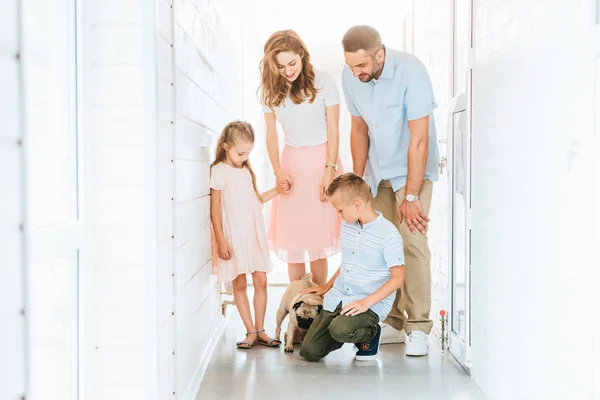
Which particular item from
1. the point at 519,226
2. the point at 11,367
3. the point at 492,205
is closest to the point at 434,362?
the point at 492,205

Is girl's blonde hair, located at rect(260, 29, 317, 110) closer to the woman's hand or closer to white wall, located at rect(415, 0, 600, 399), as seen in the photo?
the woman's hand

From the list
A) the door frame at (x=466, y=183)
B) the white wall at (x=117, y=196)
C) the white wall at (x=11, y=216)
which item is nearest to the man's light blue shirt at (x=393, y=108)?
the door frame at (x=466, y=183)

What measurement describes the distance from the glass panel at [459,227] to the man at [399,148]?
14 centimetres

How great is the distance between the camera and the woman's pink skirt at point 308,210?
3.78m

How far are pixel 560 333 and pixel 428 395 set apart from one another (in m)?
0.99

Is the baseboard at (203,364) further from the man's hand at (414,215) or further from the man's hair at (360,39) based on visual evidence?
the man's hair at (360,39)

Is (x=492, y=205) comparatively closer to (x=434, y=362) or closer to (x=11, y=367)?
(x=434, y=362)

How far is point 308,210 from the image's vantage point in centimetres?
379

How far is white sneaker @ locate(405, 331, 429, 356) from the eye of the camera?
3.34 metres

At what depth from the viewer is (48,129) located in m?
1.58

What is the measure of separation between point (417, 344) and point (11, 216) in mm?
2642

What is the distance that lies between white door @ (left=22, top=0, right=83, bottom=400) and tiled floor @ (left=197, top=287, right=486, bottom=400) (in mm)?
1149

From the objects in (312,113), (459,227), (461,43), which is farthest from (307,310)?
(461,43)

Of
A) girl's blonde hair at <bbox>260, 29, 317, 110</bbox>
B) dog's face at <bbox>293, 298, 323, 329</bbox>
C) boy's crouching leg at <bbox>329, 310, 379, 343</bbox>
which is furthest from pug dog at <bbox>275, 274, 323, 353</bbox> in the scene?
girl's blonde hair at <bbox>260, 29, 317, 110</bbox>
